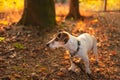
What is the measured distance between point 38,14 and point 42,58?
3.04 m

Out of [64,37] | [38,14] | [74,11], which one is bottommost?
[74,11]

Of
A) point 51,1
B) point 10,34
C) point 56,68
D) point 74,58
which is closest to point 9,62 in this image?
point 56,68

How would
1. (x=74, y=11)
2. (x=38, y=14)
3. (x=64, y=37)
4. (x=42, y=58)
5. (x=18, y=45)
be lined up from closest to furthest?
1. (x=64, y=37)
2. (x=42, y=58)
3. (x=18, y=45)
4. (x=38, y=14)
5. (x=74, y=11)

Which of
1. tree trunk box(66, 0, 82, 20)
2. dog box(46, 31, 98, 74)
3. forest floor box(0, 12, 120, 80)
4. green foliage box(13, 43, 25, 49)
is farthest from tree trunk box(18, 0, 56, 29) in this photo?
tree trunk box(66, 0, 82, 20)

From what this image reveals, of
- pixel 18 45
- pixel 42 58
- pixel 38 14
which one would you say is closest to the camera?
pixel 42 58

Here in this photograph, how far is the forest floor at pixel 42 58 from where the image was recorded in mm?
7299

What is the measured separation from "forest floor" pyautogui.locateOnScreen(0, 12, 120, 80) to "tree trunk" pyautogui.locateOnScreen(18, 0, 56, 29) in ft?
1.45

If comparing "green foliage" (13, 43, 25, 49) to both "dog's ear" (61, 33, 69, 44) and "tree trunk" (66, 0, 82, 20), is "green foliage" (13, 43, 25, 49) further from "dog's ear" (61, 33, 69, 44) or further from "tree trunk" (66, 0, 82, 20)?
"tree trunk" (66, 0, 82, 20)

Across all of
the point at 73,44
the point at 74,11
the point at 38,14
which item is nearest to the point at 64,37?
the point at 73,44

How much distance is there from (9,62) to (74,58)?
1.80 meters

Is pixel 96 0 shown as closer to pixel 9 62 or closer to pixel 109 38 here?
pixel 109 38

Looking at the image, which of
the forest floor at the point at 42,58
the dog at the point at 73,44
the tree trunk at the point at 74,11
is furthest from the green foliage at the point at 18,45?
the tree trunk at the point at 74,11

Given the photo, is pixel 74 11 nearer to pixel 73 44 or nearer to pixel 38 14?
pixel 38 14

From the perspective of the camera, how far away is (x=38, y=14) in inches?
434
